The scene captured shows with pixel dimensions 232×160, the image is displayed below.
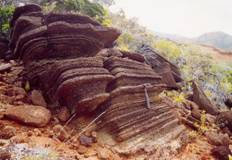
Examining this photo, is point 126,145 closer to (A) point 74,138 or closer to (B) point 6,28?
(A) point 74,138

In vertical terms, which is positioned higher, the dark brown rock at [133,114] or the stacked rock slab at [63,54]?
the stacked rock slab at [63,54]

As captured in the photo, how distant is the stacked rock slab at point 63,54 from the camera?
20.7ft

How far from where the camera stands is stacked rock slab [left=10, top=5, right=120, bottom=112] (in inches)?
248

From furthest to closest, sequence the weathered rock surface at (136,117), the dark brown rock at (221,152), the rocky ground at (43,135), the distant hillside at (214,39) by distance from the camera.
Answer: the distant hillside at (214,39) < the dark brown rock at (221,152) < the weathered rock surface at (136,117) < the rocky ground at (43,135)

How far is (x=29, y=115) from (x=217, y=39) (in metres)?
45.0

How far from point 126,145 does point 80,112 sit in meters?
1.16

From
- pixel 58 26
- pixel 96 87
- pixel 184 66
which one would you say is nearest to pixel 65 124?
pixel 96 87

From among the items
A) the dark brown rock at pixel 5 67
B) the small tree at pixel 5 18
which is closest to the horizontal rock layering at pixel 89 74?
the dark brown rock at pixel 5 67

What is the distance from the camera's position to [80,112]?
6.31m

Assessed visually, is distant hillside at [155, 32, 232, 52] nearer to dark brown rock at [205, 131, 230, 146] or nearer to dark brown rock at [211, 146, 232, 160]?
dark brown rock at [205, 131, 230, 146]

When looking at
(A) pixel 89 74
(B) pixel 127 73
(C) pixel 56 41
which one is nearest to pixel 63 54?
(C) pixel 56 41

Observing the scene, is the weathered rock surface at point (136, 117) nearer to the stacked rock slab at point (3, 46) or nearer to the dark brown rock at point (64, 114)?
the dark brown rock at point (64, 114)

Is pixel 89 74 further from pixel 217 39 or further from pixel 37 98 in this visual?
pixel 217 39

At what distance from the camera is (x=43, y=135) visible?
5547 mm
